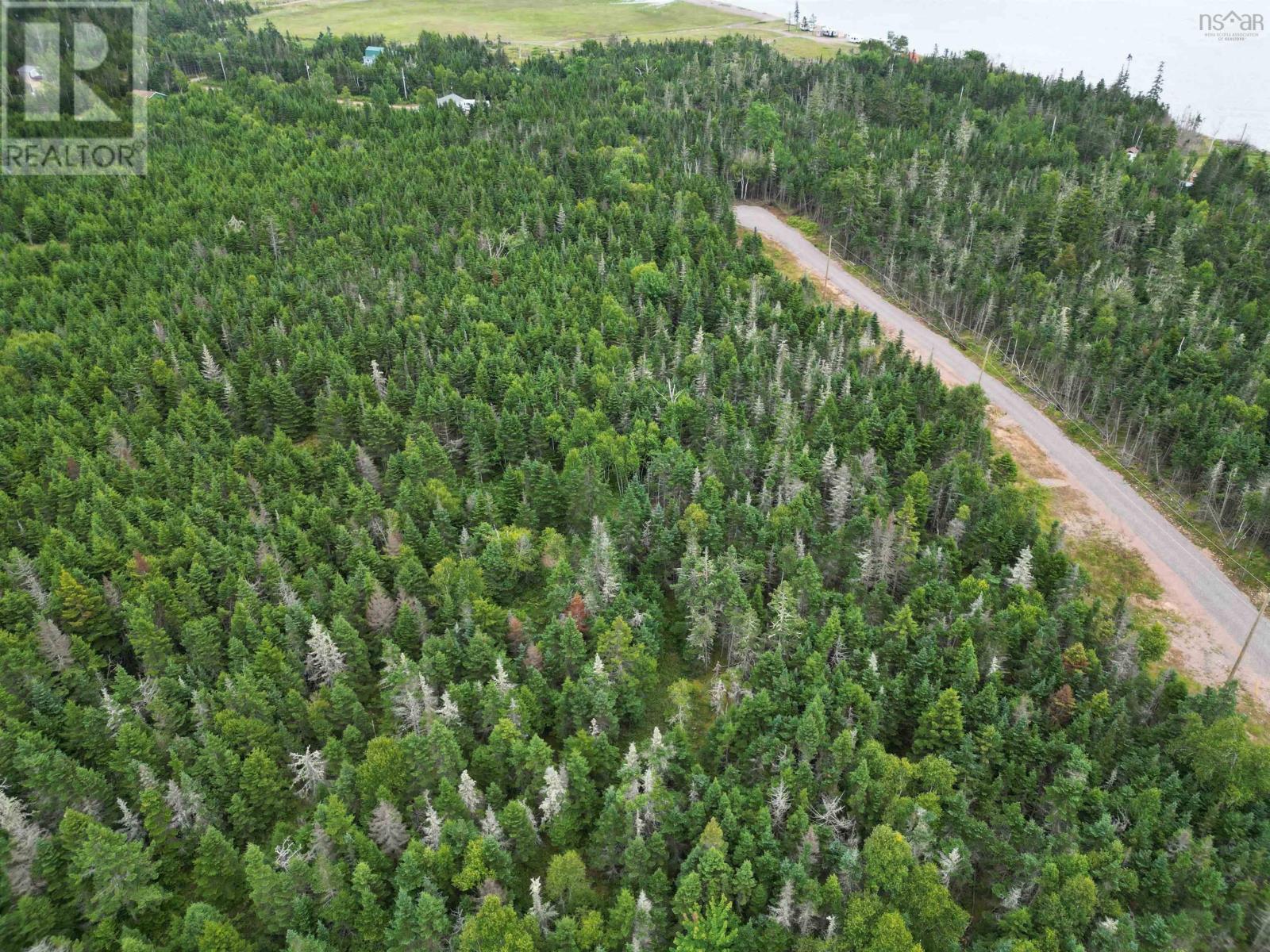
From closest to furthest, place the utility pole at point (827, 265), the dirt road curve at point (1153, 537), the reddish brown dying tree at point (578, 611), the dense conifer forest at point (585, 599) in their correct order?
1. the dense conifer forest at point (585, 599)
2. the reddish brown dying tree at point (578, 611)
3. the dirt road curve at point (1153, 537)
4. the utility pole at point (827, 265)

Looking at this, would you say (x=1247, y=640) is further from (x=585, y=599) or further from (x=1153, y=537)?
(x=585, y=599)

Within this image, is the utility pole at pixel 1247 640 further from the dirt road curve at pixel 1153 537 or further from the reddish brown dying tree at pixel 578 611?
the reddish brown dying tree at pixel 578 611

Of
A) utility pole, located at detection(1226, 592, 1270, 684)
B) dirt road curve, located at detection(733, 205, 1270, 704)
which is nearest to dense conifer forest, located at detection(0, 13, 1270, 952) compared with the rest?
utility pole, located at detection(1226, 592, 1270, 684)

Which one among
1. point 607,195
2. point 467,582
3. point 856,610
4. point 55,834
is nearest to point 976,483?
point 856,610

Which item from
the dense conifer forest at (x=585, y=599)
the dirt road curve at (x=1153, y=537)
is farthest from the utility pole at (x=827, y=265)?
the dense conifer forest at (x=585, y=599)

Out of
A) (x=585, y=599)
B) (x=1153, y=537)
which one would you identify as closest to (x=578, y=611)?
(x=585, y=599)

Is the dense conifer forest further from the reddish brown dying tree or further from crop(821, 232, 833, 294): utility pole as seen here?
crop(821, 232, 833, 294): utility pole
